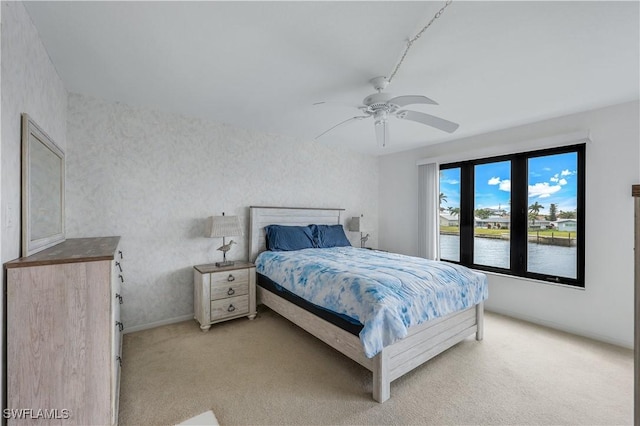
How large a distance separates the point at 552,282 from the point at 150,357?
4.36 metres

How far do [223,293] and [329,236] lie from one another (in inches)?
68.2

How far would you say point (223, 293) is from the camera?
10.4ft

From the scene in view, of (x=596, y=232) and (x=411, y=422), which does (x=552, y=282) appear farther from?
(x=411, y=422)

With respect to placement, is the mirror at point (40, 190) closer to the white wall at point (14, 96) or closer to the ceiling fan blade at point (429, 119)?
the white wall at point (14, 96)

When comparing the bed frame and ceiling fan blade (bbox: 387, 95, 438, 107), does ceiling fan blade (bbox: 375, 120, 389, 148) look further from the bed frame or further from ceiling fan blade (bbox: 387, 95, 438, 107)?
the bed frame

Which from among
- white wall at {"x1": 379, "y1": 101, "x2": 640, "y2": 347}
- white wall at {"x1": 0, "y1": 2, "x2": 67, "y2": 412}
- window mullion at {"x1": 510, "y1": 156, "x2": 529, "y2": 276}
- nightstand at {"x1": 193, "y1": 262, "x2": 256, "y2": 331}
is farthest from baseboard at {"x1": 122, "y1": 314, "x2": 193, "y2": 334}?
window mullion at {"x1": 510, "y1": 156, "x2": 529, "y2": 276}

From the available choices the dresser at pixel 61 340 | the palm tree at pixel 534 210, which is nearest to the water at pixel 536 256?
the palm tree at pixel 534 210

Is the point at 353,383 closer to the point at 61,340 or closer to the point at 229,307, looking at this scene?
the point at 229,307

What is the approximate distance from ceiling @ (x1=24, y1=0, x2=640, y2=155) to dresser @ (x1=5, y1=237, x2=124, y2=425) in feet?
4.73

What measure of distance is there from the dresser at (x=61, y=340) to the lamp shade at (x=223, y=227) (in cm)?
160

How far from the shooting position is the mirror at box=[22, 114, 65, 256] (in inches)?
62.5

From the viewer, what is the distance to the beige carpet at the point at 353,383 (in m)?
1.82

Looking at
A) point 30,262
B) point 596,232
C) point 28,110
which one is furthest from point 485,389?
point 28,110

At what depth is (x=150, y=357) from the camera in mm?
2479
